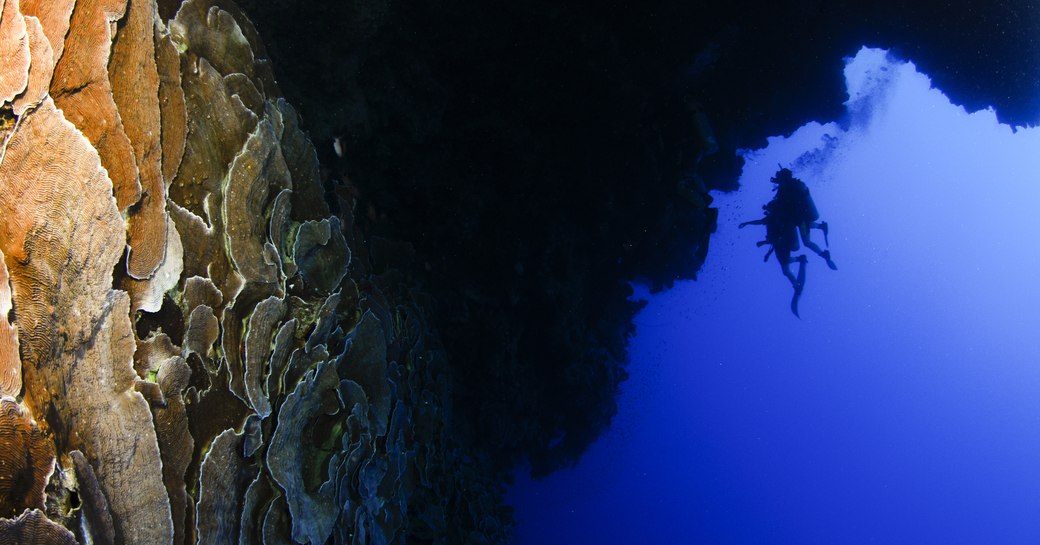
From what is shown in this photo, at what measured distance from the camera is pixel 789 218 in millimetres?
10188

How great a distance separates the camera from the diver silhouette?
9.73 meters

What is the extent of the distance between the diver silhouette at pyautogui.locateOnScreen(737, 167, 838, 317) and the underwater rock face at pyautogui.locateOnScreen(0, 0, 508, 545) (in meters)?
9.02

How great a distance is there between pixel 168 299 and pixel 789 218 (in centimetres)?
1120

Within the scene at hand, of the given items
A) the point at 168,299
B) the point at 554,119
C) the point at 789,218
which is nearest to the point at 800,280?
the point at 789,218

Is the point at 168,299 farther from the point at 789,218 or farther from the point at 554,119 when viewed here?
the point at 789,218

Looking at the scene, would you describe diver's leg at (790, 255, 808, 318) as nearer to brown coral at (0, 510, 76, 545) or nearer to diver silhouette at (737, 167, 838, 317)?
diver silhouette at (737, 167, 838, 317)

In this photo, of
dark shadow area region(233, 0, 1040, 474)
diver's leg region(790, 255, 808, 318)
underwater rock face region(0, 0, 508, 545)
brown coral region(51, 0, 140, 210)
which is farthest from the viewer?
diver's leg region(790, 255, 808, 318)

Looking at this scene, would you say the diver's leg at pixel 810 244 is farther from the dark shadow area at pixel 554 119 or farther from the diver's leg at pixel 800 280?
the dark shadow area at pixel 554 119

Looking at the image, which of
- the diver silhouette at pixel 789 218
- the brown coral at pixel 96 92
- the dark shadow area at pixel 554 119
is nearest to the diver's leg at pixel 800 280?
the diver silhouette at pixel 789 218

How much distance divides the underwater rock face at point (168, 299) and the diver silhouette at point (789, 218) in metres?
9.02

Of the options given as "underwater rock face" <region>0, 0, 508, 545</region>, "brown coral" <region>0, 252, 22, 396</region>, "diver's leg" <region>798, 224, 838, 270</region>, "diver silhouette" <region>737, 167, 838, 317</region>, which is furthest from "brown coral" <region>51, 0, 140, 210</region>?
"diver's leg" <region>798, 224, 838, 270</region>

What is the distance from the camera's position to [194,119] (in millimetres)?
2154

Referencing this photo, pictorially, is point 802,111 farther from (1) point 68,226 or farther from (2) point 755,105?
(1) point 68,226

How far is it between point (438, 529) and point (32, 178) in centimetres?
466
